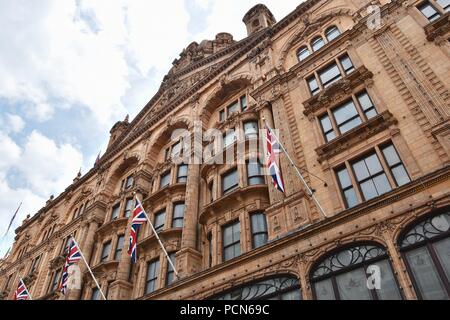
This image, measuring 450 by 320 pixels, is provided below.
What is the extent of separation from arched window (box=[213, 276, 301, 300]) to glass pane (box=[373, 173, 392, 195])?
532cm

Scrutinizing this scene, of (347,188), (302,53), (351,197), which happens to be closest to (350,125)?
(347,188)

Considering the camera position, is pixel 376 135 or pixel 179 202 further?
pixel 179 202

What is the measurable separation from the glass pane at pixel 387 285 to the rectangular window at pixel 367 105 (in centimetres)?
793

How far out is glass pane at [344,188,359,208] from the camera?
14.9 metres

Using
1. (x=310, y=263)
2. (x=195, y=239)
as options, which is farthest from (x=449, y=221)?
(x=195, y=239)

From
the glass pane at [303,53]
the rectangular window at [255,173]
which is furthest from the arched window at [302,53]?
the rectangular window at [255,173]

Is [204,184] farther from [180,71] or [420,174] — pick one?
[180,71]

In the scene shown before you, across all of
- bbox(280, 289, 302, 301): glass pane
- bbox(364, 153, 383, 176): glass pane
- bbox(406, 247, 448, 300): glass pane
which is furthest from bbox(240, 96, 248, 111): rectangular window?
bbox(406, 247, 448, 300): glass pane

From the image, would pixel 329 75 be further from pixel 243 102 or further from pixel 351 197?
pixel 351 197

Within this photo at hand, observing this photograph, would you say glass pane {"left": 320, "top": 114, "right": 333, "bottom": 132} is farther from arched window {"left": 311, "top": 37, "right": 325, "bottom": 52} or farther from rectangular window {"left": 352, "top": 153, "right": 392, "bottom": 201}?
arched window {"left": 311, "top": 37, "right": 325, "bottom": 52}

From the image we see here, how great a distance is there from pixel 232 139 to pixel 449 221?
1478cm

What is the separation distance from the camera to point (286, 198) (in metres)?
16.6

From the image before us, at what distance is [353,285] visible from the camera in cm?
1205

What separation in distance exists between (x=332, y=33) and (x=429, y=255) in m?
17.8
